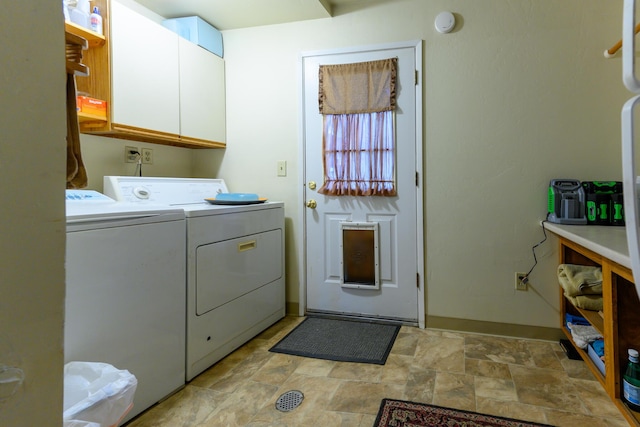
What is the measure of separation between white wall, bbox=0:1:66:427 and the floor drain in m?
1.29

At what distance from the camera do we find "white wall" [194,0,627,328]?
2250 millimetres

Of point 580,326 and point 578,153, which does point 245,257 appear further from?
point 578,153

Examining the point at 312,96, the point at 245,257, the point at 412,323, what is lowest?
the point at 412,323

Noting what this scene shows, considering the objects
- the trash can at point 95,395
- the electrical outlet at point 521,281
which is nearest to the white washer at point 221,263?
the trash can at point 95,395

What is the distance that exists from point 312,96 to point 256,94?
0.46 meters

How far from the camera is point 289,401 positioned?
68.4 inches

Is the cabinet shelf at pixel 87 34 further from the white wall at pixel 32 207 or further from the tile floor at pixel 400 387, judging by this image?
the tile floor at pixel 400 387

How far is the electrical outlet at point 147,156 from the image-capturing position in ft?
8.58

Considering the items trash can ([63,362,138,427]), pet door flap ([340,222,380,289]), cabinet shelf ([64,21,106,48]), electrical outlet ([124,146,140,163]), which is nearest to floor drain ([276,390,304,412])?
trash can ([63,362,138,427])

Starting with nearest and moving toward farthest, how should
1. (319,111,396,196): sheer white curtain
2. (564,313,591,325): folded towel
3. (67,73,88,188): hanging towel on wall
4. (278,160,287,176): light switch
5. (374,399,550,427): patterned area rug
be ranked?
(67,73,88,188): hanging towel on wall < (374,399,550,427): patterned area rug < (564,313,591,325): folded towel < (319,111,396,196): sheer white curtain < (278,160,287,176): light switch

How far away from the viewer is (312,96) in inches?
110

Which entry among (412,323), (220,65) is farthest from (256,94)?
(412,323)

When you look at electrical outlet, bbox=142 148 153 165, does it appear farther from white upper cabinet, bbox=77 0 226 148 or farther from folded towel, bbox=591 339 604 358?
folded towel, bbox=591 339 604 358

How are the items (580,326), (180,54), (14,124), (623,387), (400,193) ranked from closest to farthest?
1. (14,124)
2. (623,387)
3. (580,326)
4. (180,54)
5. (400,193)
